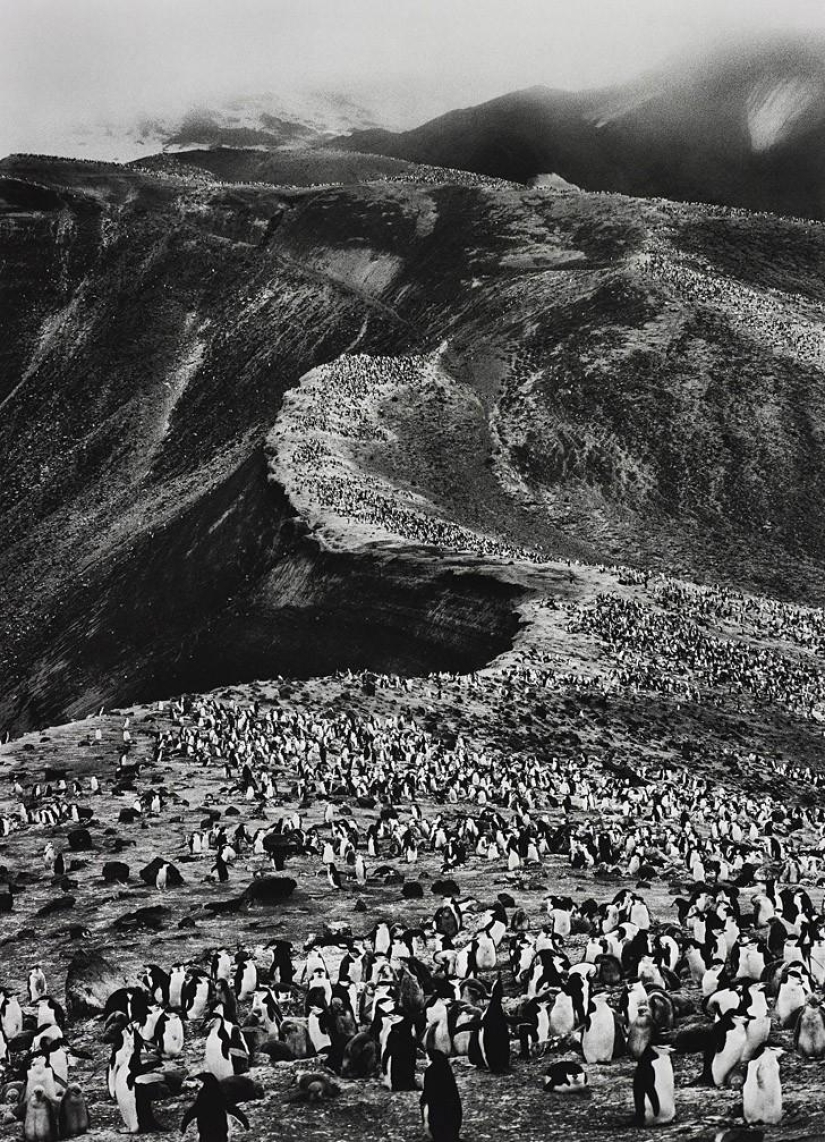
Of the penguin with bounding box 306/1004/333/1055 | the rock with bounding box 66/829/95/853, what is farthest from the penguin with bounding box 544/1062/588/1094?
the rock with bounding box 66/829/95/853

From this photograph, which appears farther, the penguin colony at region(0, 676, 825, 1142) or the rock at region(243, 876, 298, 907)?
the rock at region(243, 876, 298, 907)

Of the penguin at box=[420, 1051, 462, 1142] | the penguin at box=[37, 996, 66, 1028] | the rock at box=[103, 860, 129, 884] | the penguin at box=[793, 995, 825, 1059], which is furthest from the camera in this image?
the rock at box=[103, 860, 129, 884]

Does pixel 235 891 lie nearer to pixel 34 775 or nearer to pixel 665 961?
pixel 665 961

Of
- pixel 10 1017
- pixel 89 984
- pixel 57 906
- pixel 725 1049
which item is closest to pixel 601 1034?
pixel 725 1049

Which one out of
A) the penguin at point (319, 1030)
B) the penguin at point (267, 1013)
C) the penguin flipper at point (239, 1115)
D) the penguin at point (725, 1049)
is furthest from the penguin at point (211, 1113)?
the penguin at point (725, 1049)

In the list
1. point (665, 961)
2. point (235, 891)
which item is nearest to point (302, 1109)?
point (665, 961)

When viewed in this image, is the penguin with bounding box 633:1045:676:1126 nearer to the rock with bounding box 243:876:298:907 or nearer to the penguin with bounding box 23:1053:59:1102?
the penguin with bounding box 23:1053:59:1102

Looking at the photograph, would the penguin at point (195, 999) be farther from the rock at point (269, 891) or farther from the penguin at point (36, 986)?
the rock at point (269, 891)
